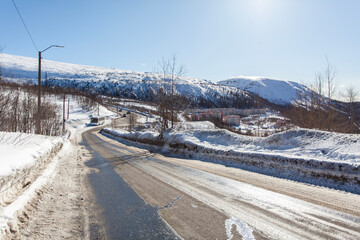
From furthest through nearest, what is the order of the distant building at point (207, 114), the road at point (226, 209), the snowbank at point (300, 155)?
the distant building at point (207, 114) < the snowbank at point (300, 155) < the road at point (226, 209)

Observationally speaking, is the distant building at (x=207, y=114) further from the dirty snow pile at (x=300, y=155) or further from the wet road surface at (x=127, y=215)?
the wet road surface at (x=127, y=215)

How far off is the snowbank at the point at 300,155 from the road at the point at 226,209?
0.67m

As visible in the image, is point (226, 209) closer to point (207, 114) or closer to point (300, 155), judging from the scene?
point (300, 155)

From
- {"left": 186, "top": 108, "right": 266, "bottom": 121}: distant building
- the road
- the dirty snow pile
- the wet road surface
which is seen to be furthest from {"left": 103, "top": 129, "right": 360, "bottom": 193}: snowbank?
{"left": 186, "top": 108, "right": 266, "bottom": 121}: distant building

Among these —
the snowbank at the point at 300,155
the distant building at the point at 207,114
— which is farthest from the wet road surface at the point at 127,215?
the distant building at the point at 207,114

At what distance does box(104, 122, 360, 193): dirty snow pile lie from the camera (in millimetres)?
6010

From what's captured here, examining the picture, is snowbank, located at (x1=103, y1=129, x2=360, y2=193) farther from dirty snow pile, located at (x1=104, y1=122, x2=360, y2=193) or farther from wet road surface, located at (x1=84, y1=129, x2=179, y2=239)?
wet road surface, located at (x1=84, y1=129, x2=179, y2=239)

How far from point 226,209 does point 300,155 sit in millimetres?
4664

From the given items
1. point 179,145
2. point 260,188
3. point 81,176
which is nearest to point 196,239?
point 260,188

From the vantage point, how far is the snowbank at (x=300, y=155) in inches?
236

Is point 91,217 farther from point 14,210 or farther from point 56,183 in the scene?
point 56,183

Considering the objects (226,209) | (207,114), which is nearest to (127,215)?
(226,209)

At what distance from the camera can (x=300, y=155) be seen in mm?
7656

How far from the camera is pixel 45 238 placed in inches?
135
